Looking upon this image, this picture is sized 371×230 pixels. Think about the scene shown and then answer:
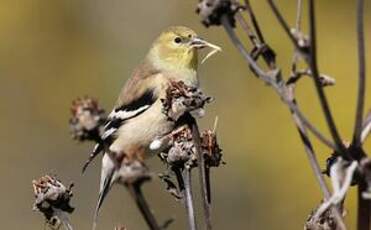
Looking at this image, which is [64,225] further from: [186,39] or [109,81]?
[109,81]

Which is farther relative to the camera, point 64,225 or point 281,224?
point 281,224

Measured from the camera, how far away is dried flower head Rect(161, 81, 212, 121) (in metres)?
1.98

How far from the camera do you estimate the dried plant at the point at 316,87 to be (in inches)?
58.1

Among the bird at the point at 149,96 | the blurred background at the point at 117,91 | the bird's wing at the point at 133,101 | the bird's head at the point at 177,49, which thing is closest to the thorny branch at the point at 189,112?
the bird at the point at 149,96

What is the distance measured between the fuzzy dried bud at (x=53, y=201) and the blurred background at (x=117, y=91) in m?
6.12

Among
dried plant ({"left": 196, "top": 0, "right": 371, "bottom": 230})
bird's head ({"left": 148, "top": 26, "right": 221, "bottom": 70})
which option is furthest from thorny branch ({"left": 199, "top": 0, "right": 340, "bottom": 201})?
bird's head ({"left": 148, "top": 26, "right": 221, "bottom": 70})

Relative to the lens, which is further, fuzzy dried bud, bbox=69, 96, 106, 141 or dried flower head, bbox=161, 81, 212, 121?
dried flower head, bbox=161, 81, 212, 121

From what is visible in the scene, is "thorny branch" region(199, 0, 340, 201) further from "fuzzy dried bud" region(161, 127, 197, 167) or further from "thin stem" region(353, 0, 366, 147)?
"fuzzy dried bud" region(161, 127, 197, 167)

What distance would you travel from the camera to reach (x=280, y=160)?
10.4 metres

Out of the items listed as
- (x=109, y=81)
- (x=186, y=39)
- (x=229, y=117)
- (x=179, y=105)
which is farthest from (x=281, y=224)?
(x=179, y=105)

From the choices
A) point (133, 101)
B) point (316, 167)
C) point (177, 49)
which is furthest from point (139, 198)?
point (177, 49)

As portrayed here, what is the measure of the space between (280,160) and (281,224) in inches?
25.0

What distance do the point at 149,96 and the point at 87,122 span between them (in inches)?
98.5

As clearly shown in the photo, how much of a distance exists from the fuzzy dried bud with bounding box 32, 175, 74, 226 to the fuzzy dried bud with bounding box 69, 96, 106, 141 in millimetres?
525
